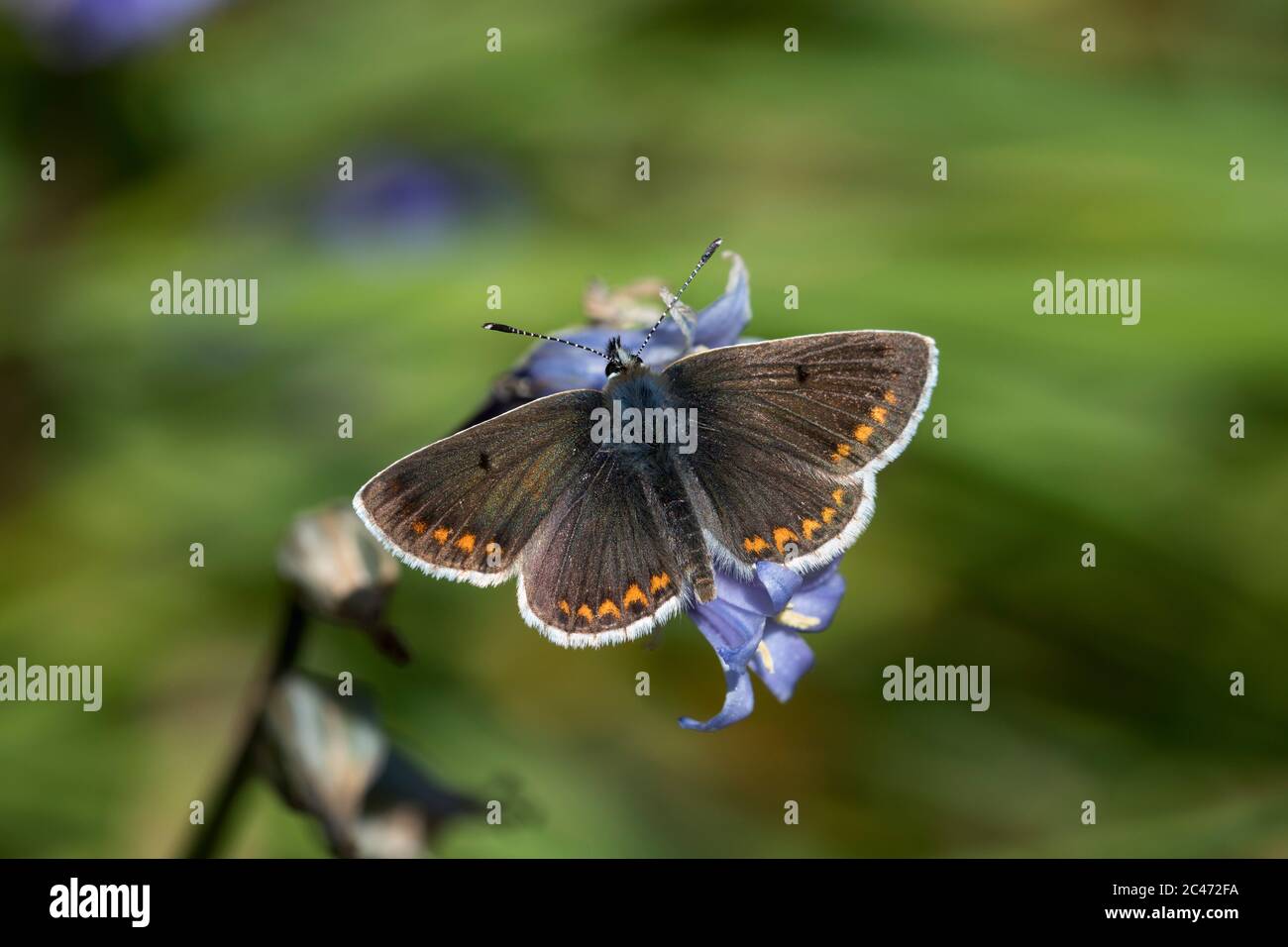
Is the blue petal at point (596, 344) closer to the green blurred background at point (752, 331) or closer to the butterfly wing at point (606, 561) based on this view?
the butterfly wing at point (606, 561)

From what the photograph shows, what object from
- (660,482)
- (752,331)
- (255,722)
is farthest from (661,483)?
(752,331)

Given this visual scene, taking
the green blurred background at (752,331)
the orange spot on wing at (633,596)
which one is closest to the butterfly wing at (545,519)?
the orange spot on wing at (633,596)

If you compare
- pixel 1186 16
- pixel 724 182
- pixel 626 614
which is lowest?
pixel 626 614

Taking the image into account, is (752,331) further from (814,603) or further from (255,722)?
(255,722)

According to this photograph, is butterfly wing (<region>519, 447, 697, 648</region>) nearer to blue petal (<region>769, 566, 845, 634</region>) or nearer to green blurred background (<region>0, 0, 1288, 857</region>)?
blue petal (<region>769, 566, 845, 634</region>)

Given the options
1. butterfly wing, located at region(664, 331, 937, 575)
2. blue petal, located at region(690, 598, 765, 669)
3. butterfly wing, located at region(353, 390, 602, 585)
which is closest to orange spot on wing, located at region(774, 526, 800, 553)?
butterfly wing, located at region(664, 331, 937, 575)

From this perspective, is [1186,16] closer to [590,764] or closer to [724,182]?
[724,182]
